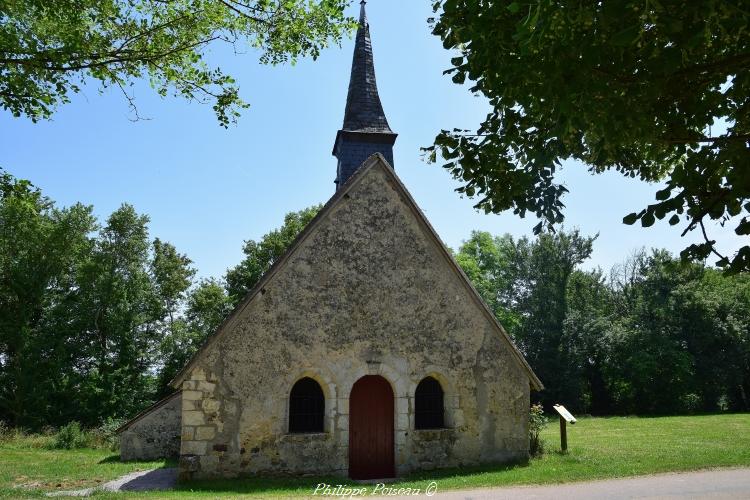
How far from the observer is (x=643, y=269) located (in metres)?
41.8

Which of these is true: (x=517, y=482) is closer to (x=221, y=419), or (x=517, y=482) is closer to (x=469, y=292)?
(x=469, y=292)

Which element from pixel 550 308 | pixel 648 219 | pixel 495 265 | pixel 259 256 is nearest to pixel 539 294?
pixel 550 308

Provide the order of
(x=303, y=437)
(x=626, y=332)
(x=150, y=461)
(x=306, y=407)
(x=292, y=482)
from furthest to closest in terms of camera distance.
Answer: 1. (x=626, y=332)
2. (x=150, y=461)
3. (x=306, y=407)
4. (x=303, y=437)
5. (x=292, y=482)

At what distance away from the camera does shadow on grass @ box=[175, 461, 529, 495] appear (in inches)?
374

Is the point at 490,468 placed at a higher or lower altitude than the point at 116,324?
lower

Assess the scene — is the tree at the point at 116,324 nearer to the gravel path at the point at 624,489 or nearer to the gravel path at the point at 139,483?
the gravel path at the point at 139,483

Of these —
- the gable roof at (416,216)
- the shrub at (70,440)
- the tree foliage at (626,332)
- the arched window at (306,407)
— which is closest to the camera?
the arched window at (306,407)

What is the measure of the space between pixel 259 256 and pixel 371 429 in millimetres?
20105

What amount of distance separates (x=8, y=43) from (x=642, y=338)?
35.1m

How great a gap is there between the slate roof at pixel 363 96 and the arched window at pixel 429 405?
747 cm

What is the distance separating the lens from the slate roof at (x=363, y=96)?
51.6 ft

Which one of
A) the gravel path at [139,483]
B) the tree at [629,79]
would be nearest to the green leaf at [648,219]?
the tree at [629,79]

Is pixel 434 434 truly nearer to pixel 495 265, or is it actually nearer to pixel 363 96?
pixel 363 96

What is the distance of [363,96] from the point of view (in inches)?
643
